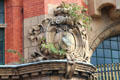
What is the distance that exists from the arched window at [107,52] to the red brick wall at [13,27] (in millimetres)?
3808

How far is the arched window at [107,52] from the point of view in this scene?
2066 centimetres

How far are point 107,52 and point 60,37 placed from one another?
4004mm

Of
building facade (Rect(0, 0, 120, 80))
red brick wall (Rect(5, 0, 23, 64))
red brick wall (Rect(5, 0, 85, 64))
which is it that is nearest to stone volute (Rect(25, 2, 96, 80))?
building facade (Rect(0, 0, 120, 80))

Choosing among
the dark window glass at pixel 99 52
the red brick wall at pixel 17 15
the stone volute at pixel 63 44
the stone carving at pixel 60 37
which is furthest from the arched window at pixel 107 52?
the red brick wall at pixel 17 15

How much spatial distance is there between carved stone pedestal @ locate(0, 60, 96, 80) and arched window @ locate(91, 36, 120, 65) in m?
3.27

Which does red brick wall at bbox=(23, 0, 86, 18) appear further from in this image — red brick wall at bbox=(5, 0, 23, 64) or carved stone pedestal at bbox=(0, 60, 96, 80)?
carved stone pedestal at bbox=(0, 60, 96, 80)

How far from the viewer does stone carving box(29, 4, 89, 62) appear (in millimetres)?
17312

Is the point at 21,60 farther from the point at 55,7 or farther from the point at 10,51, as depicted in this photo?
the point at 55,7

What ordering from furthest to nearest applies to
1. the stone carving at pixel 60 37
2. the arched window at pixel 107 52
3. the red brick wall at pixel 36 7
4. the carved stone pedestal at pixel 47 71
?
the arched window at pixel 107 52 → the red brick wall at pixel 36 7 → the stone carving at pixel 60 37 → the carved stone pedestal at pixel 47 71

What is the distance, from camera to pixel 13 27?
732 inches

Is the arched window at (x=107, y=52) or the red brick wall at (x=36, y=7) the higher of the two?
the red brick wall at (x=36, y=7)

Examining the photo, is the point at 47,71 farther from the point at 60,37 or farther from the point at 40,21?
the point at 40,21

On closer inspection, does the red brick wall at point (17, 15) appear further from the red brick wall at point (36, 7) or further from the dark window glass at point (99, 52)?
the dark window glass at point (99, 52)

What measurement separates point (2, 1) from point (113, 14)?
4.77 meters
